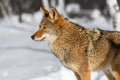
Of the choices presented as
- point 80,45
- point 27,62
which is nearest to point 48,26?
point 80,45

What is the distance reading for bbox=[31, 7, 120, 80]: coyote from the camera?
7480mm

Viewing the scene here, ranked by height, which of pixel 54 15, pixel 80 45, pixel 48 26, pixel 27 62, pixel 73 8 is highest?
pixel 54 15

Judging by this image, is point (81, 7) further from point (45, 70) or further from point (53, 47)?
point (53, 47)

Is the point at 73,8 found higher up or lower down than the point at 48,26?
lower down

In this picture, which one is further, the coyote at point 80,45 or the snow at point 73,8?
the snow at point 73,8

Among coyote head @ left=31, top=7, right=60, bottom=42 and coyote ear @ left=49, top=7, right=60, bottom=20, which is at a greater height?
coyote ear @ left=49, top=7, right=60, bottom=20

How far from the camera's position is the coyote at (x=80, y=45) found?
24.5 ft

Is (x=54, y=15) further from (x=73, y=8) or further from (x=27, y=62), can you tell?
(x=73, y=8)

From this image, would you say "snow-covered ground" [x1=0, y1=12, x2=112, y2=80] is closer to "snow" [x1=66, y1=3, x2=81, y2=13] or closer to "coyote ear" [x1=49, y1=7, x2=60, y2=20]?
"coyote ear" [x1=49, y1=7, x2=60, y2=20]

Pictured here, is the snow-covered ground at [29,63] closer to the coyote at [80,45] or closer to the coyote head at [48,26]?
the coyote at [80,45]

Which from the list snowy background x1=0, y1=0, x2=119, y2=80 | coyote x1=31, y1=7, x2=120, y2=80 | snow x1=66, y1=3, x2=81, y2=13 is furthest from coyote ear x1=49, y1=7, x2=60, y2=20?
snow x1=66, y1=3, x2=81, y2=13

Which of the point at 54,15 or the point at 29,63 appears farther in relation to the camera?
the point at 29,63

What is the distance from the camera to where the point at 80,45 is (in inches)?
298

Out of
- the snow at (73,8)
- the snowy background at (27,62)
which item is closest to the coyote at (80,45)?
the snowy background at (27,62)
